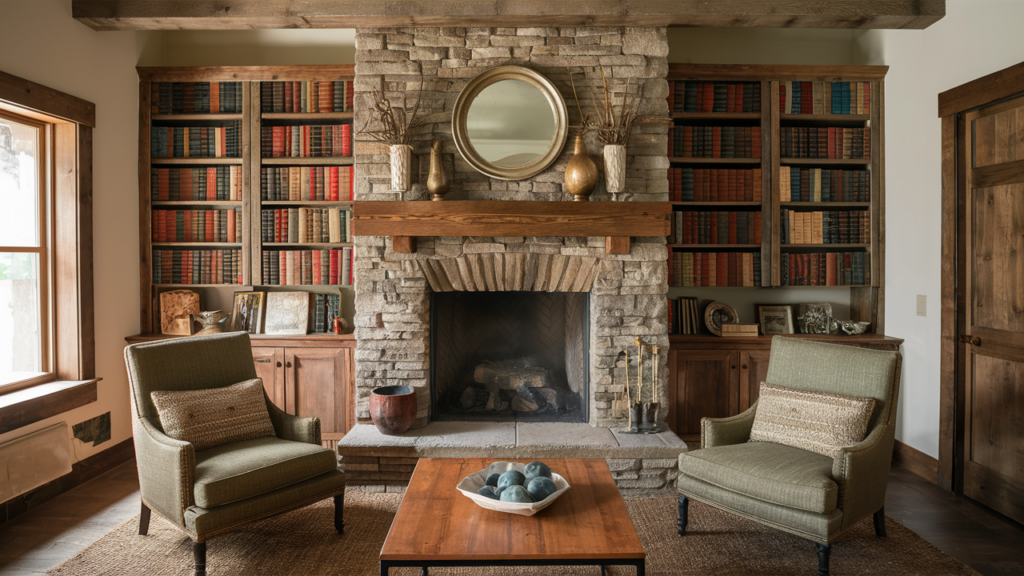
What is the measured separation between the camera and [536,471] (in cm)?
219

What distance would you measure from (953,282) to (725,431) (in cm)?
162

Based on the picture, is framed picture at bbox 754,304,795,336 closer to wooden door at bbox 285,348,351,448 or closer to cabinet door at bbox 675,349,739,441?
cabinet door at bbox 675,349,739,441

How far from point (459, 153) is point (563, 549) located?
2336mm

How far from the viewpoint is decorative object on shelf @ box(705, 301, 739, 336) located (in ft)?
13.3

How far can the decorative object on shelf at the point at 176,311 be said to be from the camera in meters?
4.08

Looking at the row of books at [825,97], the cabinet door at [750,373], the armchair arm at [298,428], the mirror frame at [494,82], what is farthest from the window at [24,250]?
the row of books at [825,97]

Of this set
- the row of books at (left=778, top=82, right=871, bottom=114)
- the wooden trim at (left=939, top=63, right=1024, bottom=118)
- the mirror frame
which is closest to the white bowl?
the mirror frame

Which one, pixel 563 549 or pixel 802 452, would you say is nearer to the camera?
pixel 563 549

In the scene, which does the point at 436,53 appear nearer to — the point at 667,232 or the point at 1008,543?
the point at 667,232

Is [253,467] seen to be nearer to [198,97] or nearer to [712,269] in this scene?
[198,97]

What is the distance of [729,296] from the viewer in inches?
169

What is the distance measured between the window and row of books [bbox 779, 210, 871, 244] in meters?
4.50

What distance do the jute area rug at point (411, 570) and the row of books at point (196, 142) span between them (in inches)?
92.5

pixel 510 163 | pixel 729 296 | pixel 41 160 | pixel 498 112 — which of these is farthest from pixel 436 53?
pixel 729 296
